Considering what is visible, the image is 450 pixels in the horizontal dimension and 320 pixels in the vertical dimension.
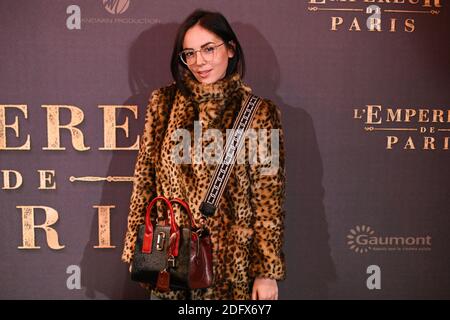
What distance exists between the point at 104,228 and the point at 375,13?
1.80m

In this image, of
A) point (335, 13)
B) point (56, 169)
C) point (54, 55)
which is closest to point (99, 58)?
point (54, 55)

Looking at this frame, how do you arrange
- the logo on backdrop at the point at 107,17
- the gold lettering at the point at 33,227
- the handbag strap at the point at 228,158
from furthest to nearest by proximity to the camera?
the gold lettering at the point at 33,227, the logo on backdrop at the point at 107,17, the handbag strap at the point at 228,158

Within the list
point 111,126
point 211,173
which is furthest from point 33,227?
point 211,173

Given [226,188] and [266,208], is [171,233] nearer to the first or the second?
[226,188]

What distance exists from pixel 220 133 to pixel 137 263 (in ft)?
2.02

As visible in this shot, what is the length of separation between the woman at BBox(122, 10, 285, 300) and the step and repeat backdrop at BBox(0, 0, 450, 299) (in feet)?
1.52

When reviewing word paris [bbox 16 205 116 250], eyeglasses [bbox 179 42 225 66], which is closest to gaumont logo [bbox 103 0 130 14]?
eyeglasses [bbox 179 42 225 66]

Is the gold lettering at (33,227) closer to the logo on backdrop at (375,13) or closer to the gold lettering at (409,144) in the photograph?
the logo on backdrop at (375,13)

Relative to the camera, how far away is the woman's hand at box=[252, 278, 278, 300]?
1.92m

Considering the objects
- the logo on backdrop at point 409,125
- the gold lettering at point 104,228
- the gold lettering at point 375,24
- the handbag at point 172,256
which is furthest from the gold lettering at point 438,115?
the gold lettering at point 104,228

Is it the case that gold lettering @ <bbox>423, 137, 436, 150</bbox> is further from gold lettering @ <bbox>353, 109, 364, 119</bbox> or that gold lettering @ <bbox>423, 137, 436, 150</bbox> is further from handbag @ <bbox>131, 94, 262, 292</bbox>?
handbag @ <bbox>131, 94, 262, 292</bbox>

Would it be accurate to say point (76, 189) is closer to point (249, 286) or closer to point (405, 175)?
point (249, 286)

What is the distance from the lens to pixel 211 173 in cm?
189

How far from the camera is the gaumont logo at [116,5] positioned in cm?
229
